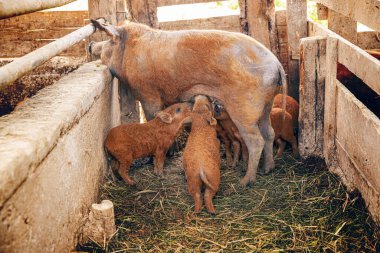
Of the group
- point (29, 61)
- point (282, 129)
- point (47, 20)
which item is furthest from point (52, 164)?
point (47, 20)

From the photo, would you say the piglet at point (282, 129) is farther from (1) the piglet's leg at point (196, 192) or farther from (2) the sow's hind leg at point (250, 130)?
(1) the piglet's leg at point (196, 192)

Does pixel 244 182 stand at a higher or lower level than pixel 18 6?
lower

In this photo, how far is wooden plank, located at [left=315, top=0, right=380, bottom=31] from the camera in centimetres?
331

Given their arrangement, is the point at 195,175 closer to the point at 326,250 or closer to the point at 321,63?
the point at 326,250

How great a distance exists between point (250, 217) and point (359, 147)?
1090 millimetres

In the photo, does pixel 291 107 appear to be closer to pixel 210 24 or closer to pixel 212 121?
pixel 212 121

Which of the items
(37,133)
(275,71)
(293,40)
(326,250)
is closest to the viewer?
(37,133)

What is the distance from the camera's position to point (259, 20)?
615 cm

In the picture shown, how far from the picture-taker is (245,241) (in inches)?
148

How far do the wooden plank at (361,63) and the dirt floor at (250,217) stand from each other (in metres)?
1.02

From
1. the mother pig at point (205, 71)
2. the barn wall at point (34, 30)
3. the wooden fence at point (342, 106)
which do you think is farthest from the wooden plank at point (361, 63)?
the barn wall at point (34, 30)

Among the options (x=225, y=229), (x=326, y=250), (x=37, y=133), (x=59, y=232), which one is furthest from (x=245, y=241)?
(x=37, y=133)

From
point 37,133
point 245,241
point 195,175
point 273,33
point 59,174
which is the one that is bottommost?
point 245,241

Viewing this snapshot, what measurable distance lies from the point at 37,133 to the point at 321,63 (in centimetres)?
324
